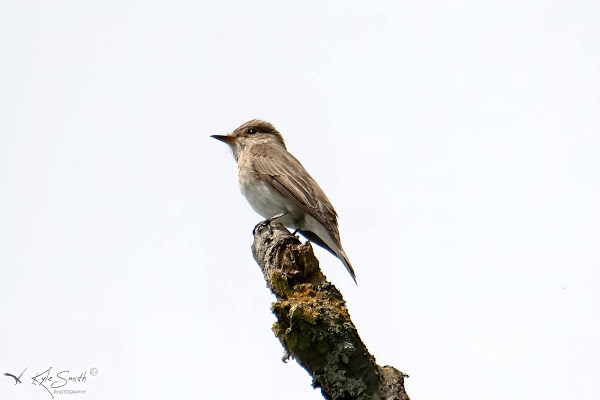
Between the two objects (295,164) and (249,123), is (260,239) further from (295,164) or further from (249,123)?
(249,123)

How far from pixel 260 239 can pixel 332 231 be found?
3523 millimetres

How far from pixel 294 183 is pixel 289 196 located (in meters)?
0.35

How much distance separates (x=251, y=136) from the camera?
476 inches

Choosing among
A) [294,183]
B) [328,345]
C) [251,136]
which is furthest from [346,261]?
[328,345]

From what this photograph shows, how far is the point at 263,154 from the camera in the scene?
11.0 m

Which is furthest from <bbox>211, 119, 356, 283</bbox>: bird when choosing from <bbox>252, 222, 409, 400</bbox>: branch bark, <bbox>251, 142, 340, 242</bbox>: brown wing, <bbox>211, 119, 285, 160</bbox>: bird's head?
<bbox>252, 222, 409, 400</bbox>: branch bark

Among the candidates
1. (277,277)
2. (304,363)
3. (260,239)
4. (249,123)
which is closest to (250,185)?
(249,123)

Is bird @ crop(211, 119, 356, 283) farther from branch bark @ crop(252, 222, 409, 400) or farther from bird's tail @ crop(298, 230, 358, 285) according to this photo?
branch bark @ crop(252, 222, 409, 400)

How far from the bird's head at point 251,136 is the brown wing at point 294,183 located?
572mm

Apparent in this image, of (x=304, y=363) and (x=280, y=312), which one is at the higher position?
(x=280, y=312)

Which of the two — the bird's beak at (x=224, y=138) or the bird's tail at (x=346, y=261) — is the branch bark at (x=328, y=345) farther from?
the bird's beak at (x=224, y=138)

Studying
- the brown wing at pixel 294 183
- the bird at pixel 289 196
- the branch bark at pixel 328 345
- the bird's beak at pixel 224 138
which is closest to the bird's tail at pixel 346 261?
the bird at pixel 289 196

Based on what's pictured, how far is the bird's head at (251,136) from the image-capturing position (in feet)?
38.6

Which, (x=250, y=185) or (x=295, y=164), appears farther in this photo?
(x=295, y=164)
